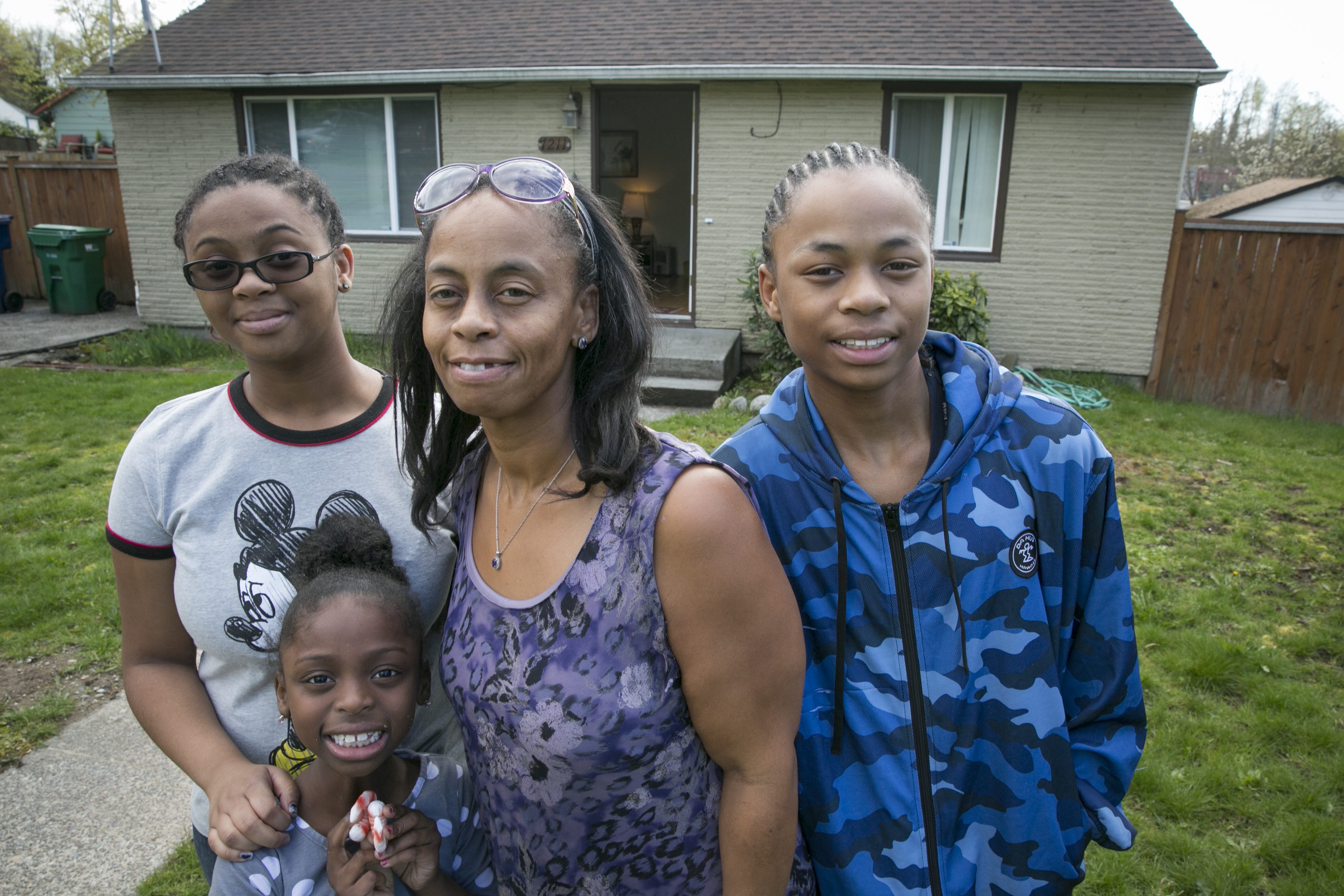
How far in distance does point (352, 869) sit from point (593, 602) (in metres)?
0.67

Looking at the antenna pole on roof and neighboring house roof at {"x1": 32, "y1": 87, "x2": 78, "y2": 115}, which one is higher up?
neighboring house roof at {"x1": 32, "y1": 87, "x2": 78, "y2": 115}

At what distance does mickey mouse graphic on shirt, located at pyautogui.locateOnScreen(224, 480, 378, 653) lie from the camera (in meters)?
1.53

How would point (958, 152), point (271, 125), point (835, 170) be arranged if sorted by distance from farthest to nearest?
point (271, 125) → point (958, 152) → point (835, 170)

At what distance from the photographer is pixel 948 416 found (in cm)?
159

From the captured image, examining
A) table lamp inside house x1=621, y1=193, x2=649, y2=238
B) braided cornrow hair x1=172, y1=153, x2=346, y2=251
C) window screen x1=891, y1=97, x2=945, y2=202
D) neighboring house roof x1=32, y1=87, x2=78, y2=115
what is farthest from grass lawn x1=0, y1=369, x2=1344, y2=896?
neighboring house roof x1=32, y1=87, x2=78, y2=115

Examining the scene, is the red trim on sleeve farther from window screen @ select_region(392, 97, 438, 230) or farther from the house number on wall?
window screen @ select_region(392, 97, 438, 230)

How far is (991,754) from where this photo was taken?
4.84 feet

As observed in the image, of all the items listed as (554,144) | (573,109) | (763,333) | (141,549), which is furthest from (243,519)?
(554,144)

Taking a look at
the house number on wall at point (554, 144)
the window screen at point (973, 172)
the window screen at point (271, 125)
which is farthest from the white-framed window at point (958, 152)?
the window screen at point (271, 125)

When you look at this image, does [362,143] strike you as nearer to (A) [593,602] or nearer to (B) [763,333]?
(B) [763,333]

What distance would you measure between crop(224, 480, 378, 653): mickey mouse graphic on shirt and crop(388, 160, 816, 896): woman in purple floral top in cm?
35

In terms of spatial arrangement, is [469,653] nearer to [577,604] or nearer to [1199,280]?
[577,604]

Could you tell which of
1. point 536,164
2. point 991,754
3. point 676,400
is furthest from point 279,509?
point 676,400

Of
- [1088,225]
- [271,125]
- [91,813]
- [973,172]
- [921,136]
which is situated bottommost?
[91,813]
